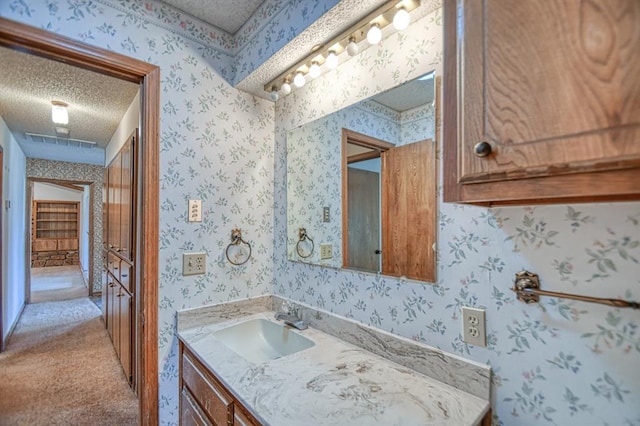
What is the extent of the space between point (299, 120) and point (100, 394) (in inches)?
101

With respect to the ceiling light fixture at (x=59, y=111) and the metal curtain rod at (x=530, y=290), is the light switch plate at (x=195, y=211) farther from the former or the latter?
the ceiling light fixture at (x=59, y=111)

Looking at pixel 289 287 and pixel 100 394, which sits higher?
pixel 289 287

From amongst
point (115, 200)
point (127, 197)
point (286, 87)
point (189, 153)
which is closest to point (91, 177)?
point (115, 200)

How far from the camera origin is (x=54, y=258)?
28.9 ft

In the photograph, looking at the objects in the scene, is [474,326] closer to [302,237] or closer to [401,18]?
[302,237]

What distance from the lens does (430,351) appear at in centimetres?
108

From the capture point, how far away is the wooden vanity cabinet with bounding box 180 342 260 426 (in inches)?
40.4

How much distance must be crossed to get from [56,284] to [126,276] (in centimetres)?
536

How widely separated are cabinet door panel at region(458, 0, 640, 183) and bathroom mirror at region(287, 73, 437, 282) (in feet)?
1.44

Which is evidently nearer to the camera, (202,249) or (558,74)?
(558,74)

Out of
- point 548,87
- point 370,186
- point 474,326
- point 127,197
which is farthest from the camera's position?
point 127,197

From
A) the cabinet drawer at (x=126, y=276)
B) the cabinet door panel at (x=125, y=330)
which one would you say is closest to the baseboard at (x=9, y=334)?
the cabinet door panel at (x=125, y=330)

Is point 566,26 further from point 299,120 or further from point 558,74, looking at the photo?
point 299,120

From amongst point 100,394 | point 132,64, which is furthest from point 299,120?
point 100,394
